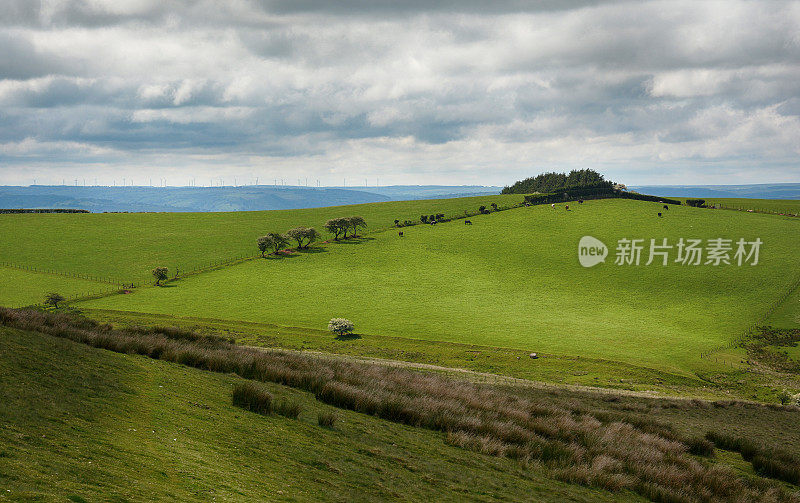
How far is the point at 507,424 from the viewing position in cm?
1602

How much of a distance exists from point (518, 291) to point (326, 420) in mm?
72777

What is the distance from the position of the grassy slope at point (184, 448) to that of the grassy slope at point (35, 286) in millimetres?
71248

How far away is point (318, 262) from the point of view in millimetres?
99062

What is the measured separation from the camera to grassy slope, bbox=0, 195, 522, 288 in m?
97.1

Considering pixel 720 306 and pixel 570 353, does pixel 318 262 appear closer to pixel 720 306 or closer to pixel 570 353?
pixel 570 353

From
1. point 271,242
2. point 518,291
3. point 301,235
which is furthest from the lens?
point 301,235

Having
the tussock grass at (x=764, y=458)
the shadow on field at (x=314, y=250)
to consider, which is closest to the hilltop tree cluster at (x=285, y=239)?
the shadow on field at (x=314, y=250)

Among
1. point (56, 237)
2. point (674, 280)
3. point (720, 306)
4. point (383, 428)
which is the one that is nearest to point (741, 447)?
point (383, 428)

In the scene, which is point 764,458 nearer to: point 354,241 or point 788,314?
point 788,314

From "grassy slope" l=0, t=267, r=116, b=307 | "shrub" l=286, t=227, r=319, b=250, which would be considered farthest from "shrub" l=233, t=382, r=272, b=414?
"shrub" l=286, t=227, r=319, b=250

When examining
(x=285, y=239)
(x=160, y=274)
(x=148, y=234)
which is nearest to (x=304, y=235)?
(x=285, y=239)

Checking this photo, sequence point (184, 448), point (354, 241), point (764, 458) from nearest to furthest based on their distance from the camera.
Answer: point (184, 448)
point (764, 458)
point (354, 241)

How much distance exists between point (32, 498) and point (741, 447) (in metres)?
23.8

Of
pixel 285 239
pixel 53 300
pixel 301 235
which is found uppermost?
pixel 301 235
